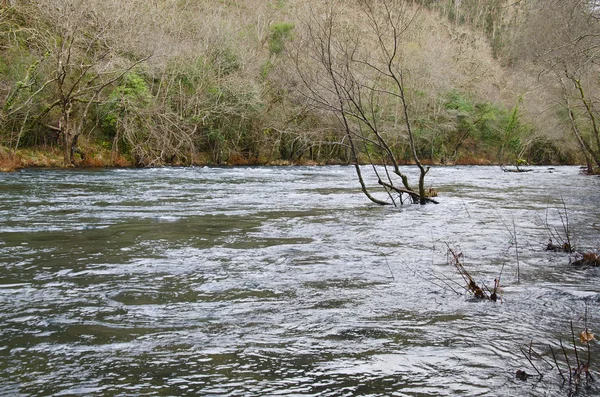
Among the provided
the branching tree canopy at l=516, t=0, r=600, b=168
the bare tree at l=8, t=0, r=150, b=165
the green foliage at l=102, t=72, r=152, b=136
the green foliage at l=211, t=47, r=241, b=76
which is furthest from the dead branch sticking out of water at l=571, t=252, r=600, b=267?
the green foliage at l=211, t=47, r=241, b=76

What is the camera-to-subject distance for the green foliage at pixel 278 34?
43.2 metres

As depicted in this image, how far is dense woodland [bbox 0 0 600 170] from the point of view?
19.7 m

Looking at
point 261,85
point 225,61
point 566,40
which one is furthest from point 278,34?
point 566,40

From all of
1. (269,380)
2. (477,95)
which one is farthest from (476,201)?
(477,95)

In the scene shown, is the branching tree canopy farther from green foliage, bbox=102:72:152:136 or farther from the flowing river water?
green foliage, bbox=102:72:152:136

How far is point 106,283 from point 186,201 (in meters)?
8.81

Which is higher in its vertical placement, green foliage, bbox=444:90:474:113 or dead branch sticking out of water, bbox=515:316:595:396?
green foliage, bbox=444:90:474:113

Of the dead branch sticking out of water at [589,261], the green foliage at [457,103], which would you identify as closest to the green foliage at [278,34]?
the green foliage at [457,103]

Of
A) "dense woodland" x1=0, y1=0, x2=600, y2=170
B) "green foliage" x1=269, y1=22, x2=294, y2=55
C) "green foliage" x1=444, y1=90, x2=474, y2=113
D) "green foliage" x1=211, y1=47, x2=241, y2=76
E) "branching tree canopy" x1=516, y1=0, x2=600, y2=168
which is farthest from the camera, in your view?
"green foliage" x1=444, y1=90, x2=474, y2=113

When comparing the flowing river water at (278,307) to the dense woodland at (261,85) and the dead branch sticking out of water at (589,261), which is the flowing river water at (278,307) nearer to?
the dead branch sticking out of water at (589,261)

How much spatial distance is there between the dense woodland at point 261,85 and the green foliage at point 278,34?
11 cm

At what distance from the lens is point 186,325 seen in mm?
4855

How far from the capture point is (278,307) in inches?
216

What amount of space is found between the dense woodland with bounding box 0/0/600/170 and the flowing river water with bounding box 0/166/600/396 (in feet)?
17.4
